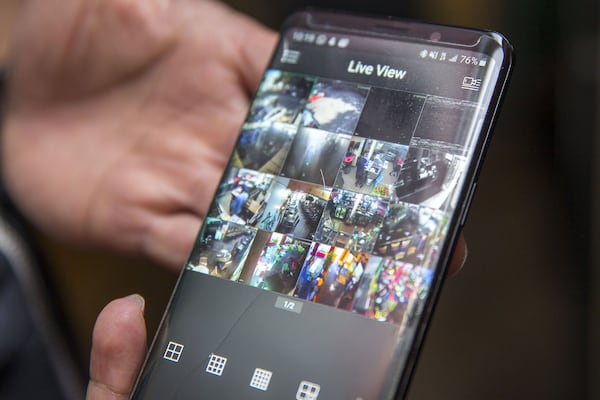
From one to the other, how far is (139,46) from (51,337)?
416mm

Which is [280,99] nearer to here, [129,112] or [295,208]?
[295,208]

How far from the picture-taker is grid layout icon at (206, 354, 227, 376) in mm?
→ 450

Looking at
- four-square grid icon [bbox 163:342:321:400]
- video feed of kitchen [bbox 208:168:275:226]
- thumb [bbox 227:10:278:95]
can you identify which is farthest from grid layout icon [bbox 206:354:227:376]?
thumb [bbox 227:10:278:95]

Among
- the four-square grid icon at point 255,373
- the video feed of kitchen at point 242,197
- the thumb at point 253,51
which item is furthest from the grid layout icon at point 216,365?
the thumb at point 253,51

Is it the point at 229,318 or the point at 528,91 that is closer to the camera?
the point at 229,318

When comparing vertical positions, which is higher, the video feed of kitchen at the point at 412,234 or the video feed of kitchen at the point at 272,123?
the video feed of kitchen at the point at 272,123

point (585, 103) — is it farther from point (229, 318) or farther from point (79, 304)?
point (79, 304)

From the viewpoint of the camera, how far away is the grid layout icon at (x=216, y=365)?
450mm

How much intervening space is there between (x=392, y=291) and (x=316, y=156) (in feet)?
0.40

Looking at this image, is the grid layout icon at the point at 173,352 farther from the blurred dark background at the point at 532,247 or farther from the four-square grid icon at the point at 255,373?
the blurred dark background at the point at 532,247

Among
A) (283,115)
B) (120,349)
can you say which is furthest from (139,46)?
(120,349)

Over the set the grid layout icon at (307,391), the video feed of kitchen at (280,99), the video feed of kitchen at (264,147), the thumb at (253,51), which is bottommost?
the grid layout icon at (307,391)

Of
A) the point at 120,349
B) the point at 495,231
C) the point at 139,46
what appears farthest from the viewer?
the point at 139,46

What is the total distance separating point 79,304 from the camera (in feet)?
2.81
